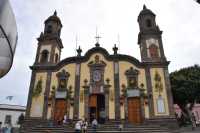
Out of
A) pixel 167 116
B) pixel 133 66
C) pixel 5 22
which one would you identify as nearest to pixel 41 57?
pixel 133 66

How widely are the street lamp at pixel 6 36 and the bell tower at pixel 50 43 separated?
22.7 meters

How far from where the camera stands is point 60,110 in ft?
69.8

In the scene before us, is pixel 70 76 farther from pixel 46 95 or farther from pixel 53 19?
pixel 53 19

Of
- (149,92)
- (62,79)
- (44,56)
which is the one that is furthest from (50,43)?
(149,92)

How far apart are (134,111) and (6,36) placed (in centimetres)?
2012

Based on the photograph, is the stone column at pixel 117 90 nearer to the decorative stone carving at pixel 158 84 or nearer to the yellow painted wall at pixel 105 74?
the yellow painted wall at pixel 105 74

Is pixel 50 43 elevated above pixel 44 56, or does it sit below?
above

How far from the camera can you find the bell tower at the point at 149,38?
2275cm

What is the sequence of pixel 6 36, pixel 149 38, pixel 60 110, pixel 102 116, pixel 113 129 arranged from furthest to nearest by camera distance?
1. pixel 149 38
2. pixel 60 110
3. pixel 102 116
4. pixel 113 129
5. pixel 6 36

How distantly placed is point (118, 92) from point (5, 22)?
793 inches

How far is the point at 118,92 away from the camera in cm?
2098

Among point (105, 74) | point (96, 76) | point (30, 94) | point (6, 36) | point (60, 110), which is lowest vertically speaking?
point (6, 36)

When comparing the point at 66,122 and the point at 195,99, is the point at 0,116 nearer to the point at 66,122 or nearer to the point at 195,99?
the point at 66,122

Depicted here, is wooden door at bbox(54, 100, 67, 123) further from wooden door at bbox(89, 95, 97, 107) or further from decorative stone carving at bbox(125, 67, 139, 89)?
decorative stone carving at bbox(125, 67, 139, 89)
